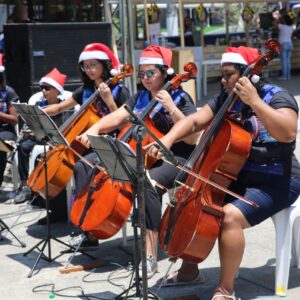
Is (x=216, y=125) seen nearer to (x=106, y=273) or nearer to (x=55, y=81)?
(x=106, y=273)

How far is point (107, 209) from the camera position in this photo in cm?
430

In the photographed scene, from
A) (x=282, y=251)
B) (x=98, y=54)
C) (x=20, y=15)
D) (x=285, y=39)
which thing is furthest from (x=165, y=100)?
(x=285, y=39)

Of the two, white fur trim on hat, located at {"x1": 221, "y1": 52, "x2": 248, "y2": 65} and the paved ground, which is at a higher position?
white fur trim on hat, located at {"x1": 221, "y1": 52, "x2": 248, "y2": 65}

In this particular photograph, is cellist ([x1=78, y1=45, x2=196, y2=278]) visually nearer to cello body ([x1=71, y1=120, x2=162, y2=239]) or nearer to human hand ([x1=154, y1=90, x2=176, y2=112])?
human hand ([x1=154, y1=90, x2=176, y2=112])

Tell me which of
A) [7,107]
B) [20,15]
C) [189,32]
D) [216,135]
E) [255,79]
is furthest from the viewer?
[189,32]

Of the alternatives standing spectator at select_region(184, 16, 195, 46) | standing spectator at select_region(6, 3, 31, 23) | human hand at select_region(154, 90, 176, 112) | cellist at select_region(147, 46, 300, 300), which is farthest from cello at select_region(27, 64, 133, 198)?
standing spectator at select_region(184, 16, 195, 46)

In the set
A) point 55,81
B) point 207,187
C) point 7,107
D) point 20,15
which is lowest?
point 207,187

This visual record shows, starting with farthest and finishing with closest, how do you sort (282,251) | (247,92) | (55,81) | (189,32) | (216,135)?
(189,32)
(55,81)
(282,251)
(216,135)
(247,92)

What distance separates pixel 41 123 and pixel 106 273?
1.04 meters

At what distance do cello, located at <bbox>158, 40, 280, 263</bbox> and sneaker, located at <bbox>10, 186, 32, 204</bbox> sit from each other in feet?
9.53

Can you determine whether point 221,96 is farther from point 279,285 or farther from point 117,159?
point 279,285

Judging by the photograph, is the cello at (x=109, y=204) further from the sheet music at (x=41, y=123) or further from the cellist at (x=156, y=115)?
the sheet music at (x=41, y=123)

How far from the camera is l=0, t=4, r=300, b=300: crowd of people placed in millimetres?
3670

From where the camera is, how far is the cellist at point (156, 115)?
14.3 feet
